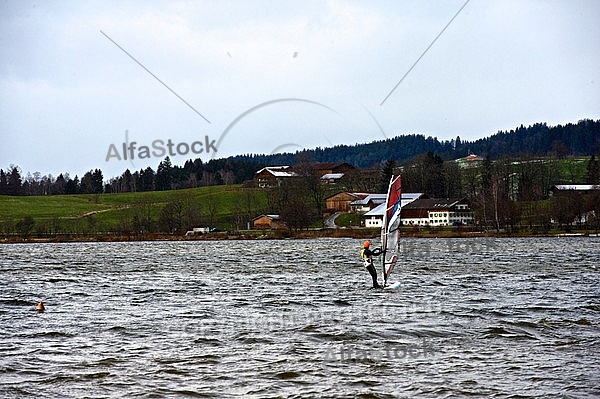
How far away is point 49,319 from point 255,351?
26.4 feet

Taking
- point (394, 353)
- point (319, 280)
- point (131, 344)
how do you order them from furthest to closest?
point (319, 280), point (131, 344), point (394, 353)

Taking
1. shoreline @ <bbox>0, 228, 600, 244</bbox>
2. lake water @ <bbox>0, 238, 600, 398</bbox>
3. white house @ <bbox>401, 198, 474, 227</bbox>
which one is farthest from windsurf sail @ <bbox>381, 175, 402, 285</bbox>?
white house @ <bbox>401, 198, 474, 227</bbox>

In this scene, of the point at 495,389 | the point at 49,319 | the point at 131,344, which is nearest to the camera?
the point at 495,389

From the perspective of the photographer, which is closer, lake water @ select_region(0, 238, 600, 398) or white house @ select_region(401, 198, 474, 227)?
lake water @ select_region(0, 238, 600, 398)

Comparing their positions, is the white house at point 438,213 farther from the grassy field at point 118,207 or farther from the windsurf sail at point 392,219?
the windsurf sail at point 392,219

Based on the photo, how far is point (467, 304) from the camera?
2238cm

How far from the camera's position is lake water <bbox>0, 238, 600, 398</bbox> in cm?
1241

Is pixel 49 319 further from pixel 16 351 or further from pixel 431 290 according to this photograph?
pixel 431 290

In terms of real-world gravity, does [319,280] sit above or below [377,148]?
below

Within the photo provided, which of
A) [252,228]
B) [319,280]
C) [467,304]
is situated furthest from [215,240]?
[467,304]

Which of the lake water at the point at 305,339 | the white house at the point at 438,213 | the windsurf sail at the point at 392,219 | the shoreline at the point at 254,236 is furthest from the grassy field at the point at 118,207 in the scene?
the windsurf sail at the point at 392,219

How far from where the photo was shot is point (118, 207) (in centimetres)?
13538

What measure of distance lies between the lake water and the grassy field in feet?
288

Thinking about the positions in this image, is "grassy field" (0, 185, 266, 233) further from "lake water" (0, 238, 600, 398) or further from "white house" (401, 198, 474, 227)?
"lake water" (0, 238, 600, 398)
